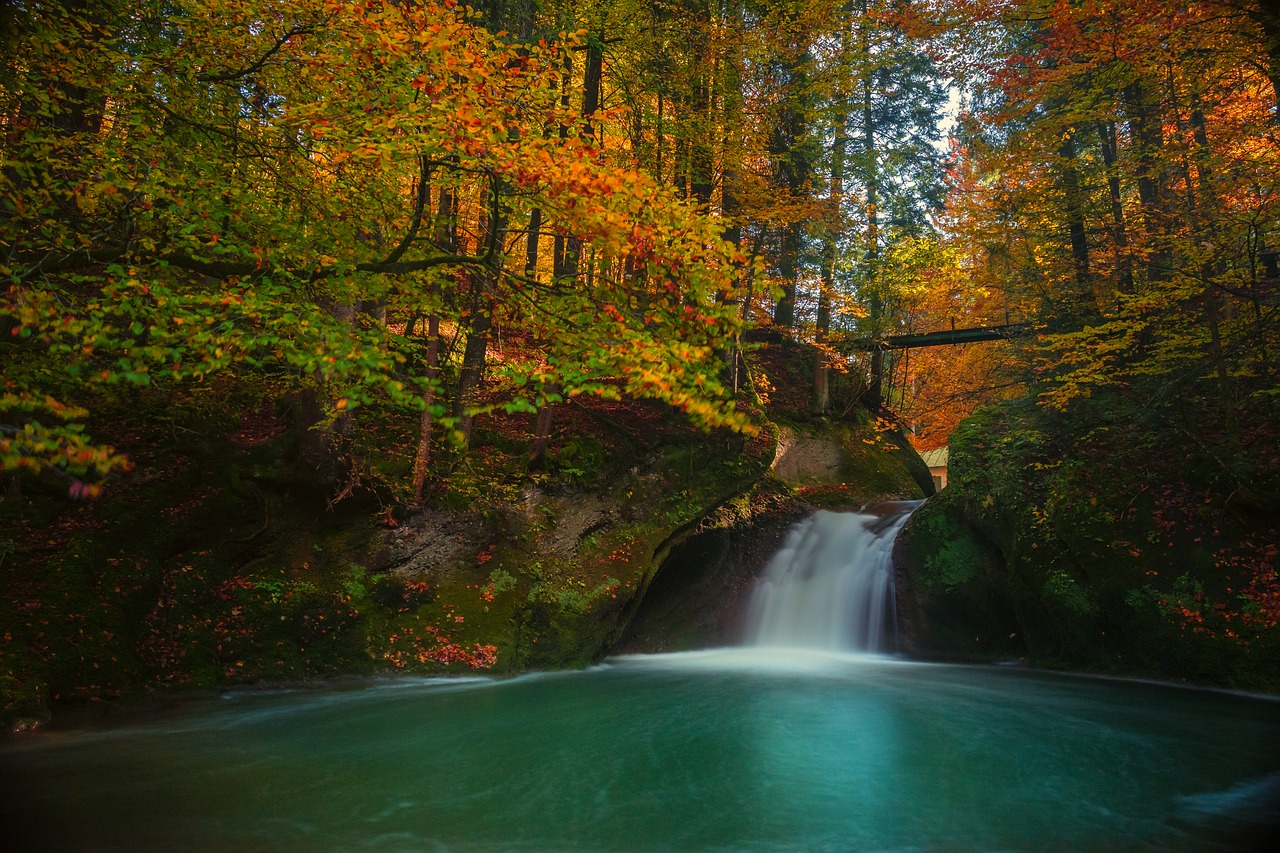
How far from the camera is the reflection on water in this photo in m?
4.94

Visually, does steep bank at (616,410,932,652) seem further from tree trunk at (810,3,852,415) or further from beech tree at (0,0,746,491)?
beech tree at (0,0,746,491)

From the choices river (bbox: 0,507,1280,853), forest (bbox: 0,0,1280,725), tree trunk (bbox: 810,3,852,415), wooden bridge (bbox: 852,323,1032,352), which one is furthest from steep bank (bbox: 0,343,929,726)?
wooden bridge (bbox: 852,323,1032,352)

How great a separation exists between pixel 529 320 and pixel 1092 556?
8912 mm

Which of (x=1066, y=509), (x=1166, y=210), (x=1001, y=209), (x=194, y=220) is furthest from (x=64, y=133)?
(x=1001, y=209)

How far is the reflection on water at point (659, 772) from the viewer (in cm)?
494

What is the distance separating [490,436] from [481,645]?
3.65 meters

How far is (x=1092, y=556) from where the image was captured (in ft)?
32.5

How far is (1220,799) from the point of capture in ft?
18.5

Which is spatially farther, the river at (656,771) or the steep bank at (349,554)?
the steep bank at (349,554)

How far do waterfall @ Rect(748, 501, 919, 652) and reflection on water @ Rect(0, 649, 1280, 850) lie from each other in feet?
11.8

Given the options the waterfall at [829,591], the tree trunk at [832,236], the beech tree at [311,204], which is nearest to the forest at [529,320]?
the beech tree at [311,204]

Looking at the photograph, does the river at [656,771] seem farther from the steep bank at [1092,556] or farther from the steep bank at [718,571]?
the steep bank at [718,571]

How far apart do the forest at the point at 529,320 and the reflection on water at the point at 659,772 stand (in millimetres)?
1322

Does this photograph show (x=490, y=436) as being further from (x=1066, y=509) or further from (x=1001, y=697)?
(x=1066, y=509)
